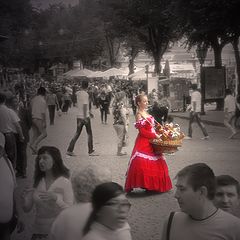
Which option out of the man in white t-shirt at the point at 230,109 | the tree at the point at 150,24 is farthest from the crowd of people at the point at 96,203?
the tree at the point at 150,24

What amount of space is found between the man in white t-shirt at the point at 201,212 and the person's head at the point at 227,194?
0.50 meters

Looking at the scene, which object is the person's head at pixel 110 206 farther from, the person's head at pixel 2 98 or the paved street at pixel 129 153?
the person's head at pixel 2 98

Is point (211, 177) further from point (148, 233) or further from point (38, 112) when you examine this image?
point (38, 112)

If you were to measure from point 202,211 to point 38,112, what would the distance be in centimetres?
1240

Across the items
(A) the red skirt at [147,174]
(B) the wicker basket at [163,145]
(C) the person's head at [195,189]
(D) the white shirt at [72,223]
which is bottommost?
(A) the red skirt at [147,174]

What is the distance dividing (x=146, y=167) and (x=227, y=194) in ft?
19.9

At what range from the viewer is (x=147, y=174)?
1002 centimetres

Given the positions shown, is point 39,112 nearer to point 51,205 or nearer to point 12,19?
point 51,205

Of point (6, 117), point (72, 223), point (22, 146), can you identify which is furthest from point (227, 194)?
point (22, 146)

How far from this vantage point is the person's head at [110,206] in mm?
3482

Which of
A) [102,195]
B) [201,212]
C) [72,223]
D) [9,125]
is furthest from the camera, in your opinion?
[9,125]

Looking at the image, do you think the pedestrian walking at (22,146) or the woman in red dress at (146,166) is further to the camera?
the pedestrian walking at (22,146)

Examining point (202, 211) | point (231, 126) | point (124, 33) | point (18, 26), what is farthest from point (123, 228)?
point (124, 33)

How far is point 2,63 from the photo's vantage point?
47125 mm
